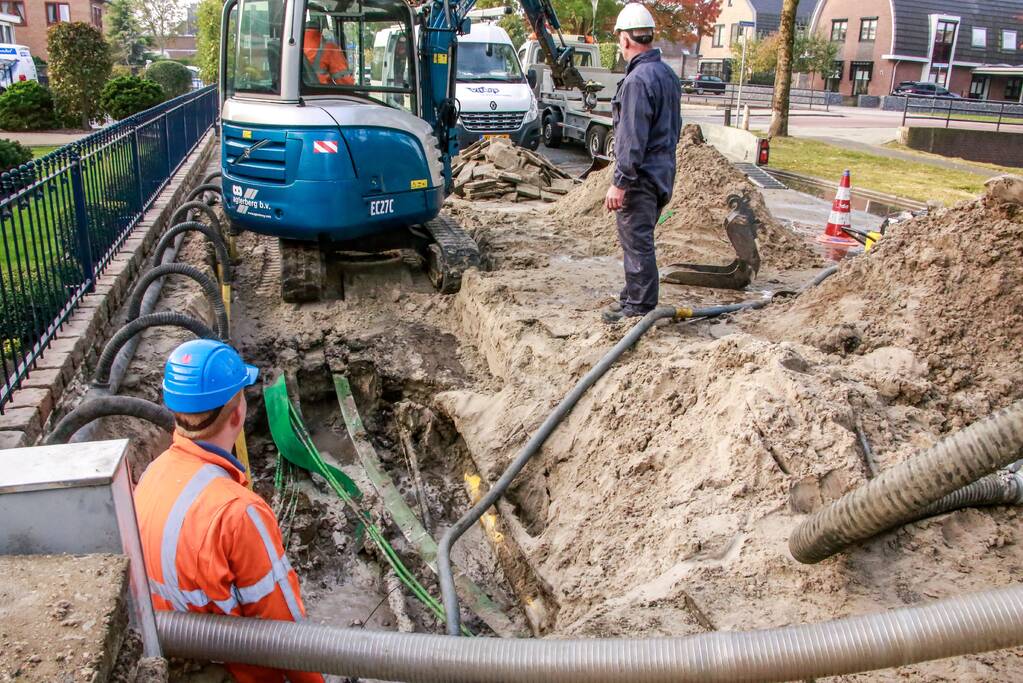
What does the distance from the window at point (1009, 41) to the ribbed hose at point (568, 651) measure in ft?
211

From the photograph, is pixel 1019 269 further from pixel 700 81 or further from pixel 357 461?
pixel 700 81

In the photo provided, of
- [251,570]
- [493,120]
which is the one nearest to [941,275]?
[251,570]

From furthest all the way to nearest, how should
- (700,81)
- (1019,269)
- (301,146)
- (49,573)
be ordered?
(700,81)
(301,146)
(1019,269)
(49,573)

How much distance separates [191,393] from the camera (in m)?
2.37

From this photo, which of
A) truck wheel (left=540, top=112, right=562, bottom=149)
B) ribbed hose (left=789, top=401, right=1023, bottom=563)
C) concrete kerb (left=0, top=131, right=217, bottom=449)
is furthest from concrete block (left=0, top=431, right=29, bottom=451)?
truck wheel (left=540, top=112, right=562, bottom=149)

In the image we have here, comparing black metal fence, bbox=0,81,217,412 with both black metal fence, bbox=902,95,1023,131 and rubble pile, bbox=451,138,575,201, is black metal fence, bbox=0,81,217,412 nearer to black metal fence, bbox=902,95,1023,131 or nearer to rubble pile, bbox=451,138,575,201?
rubble pile, bbox=451,138,575,201

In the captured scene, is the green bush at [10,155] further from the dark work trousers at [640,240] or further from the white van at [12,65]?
the white van at [12,65]

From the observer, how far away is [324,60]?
7.42 m

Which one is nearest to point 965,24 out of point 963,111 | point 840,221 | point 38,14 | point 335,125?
point 963,111

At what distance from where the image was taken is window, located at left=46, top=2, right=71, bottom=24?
5147 cm

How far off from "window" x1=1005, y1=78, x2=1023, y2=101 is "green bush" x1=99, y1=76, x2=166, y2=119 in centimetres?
5125

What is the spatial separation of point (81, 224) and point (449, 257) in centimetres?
327

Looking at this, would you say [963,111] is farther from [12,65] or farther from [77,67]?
[12,65]

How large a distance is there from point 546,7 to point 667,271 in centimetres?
530
